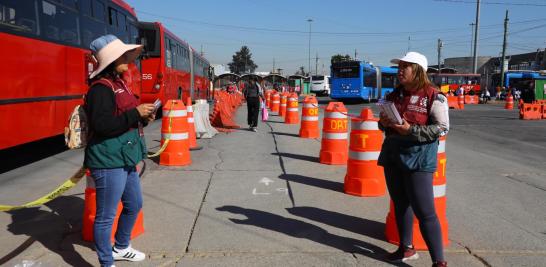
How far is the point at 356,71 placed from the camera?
34656 millimetres

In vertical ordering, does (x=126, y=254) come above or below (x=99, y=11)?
below

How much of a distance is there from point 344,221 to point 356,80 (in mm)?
30590

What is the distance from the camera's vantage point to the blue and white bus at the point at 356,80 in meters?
34.6

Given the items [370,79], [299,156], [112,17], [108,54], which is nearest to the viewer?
[108,54]

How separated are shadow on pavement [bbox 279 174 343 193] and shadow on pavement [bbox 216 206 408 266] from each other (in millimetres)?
1595

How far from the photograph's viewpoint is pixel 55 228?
15.3 ft

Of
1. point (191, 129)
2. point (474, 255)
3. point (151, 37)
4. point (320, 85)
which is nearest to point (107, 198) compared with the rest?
point (474, 255)

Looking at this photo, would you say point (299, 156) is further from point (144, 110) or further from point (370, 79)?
point (370, 79)

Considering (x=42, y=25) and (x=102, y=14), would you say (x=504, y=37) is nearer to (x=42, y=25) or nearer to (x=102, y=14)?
(x=102, y=14)

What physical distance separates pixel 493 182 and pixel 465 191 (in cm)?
97

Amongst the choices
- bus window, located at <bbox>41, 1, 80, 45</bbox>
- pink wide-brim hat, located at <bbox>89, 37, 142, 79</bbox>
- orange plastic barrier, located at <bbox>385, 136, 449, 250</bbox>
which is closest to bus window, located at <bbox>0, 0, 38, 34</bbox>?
bus window, located at <bbox>41, 1, 80, 45</bbox>

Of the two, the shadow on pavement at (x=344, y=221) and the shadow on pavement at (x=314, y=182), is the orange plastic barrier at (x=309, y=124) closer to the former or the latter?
the shadow on pavement at (x=314, y=182)

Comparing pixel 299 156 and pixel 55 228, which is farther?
pixel 299 156

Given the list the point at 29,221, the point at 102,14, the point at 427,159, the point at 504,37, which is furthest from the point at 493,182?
the point at 504,37
